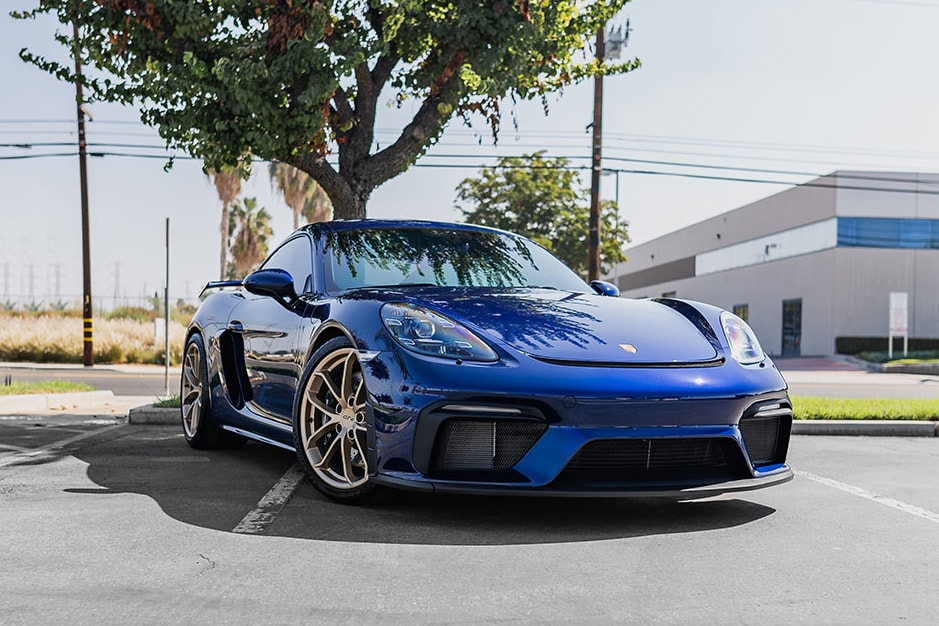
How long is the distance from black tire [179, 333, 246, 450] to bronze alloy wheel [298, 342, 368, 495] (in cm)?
172

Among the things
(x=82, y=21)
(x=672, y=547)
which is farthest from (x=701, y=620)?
(x=82, y=21)

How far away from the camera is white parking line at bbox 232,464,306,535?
3996 mm

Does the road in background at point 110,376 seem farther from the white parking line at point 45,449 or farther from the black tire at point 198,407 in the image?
the black tire at point 198,407

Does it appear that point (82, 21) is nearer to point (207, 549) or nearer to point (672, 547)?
point (207, 549)

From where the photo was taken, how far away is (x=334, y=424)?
4449 millimetres

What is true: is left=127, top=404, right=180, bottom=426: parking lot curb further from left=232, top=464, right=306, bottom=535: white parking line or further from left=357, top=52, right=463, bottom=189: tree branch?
left=357, top=52, right=463, bottom=189: tree branch

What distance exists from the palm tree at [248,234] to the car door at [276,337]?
4112 centimetres

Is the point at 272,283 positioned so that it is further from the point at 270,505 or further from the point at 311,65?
the point at 311,65

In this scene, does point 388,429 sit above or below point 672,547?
above

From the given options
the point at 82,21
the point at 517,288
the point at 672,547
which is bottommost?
the point at 672,547

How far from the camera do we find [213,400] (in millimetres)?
6223

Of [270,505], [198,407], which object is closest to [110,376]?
[198,407]

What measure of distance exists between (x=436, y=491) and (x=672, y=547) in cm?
93

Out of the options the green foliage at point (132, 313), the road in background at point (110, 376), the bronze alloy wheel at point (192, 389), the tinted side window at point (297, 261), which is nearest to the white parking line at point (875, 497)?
the tinted side window at point (297, 261)
